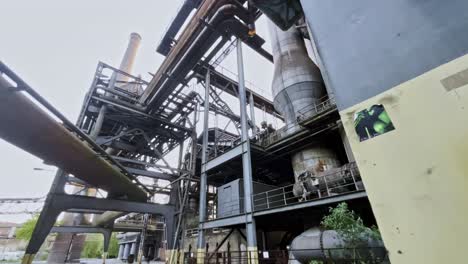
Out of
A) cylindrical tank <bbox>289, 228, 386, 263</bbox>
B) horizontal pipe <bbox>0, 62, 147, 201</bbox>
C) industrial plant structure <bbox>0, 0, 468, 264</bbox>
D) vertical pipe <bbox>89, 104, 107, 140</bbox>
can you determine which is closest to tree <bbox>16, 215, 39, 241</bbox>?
industrial plant structure <bbox>0, 0, 468, 264</bbox>

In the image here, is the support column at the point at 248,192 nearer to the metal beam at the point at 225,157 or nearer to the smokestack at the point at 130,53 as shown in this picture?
the metal beam at the point at 225,157

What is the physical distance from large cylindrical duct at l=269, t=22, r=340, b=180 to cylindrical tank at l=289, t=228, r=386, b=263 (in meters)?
3.06

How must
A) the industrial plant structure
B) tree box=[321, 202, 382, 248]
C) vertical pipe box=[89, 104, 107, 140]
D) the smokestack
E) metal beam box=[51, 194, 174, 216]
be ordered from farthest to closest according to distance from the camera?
1. the smokestack
2. vertical pipe box=[89, 104, 107, 140]
3. metal beam box=[51, 194, 174, 216]
4. tree box=[321, 202, 382, 248]
5. the industrial plant structure

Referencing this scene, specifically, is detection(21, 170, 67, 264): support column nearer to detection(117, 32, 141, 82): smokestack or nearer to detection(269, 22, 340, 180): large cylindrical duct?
detection(269, 22, 340, 180): large cylindrical duct

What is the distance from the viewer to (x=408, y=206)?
1556mm

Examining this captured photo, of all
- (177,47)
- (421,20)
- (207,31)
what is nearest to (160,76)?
(177,47)

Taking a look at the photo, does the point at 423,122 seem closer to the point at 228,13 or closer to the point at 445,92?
the point at 445,92

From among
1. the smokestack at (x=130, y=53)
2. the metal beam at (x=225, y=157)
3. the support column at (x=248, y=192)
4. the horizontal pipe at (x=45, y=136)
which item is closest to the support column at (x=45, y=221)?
the horizontal pipe at (x=45, y=136)

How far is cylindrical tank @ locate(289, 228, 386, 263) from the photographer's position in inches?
195

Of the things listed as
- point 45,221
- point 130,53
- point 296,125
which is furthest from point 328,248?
point 130,53

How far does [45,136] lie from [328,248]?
341 inches

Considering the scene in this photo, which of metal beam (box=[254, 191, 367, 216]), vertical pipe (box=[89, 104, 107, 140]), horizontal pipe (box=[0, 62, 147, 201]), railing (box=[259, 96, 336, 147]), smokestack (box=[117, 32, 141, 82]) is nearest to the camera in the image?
horizontal pipe (box=[0, 62, 147, 201])

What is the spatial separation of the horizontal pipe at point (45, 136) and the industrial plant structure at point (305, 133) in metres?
0.04

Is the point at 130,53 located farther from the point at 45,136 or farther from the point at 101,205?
the point at 45,136
